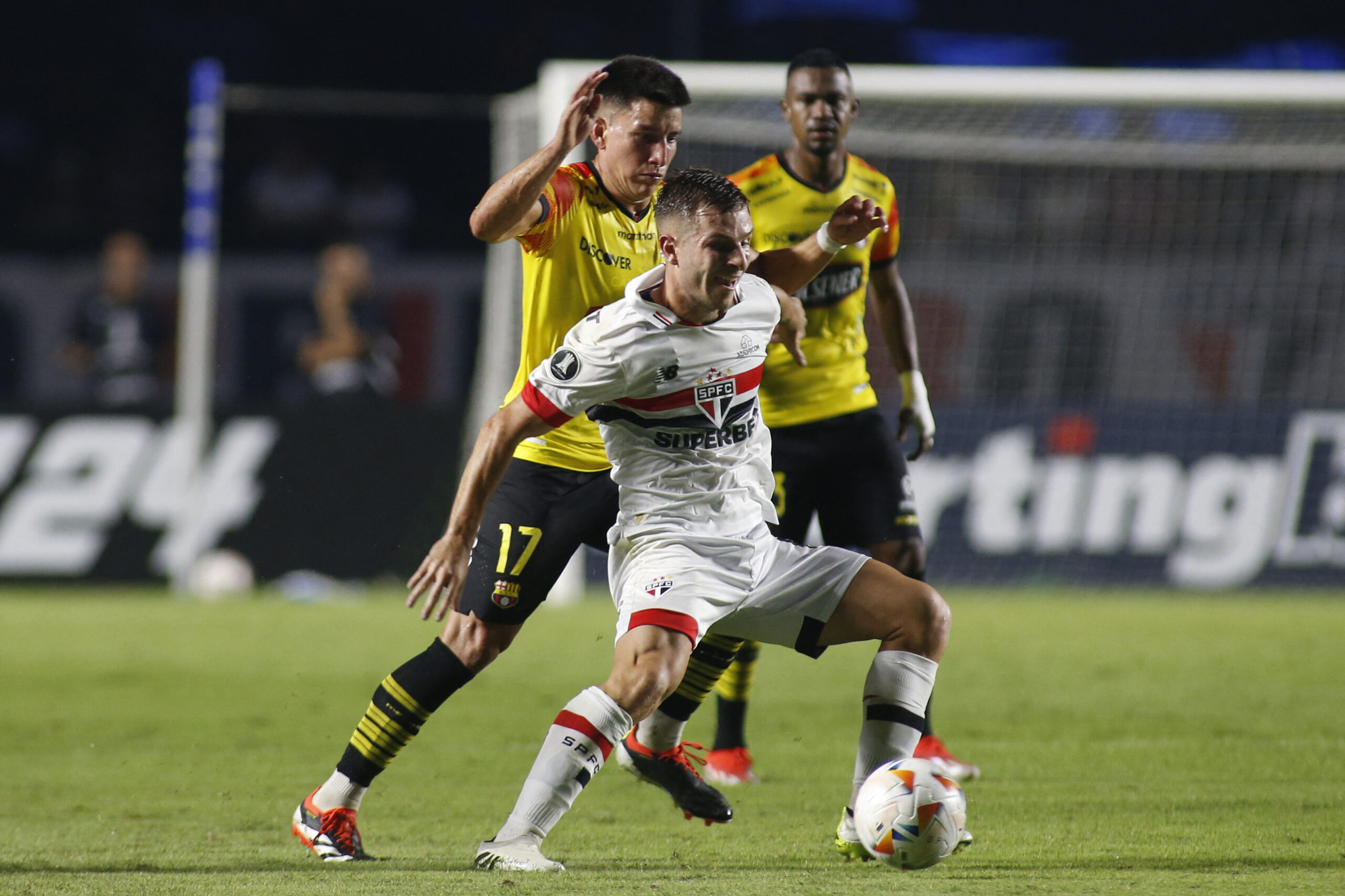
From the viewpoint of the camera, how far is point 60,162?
1883 cm

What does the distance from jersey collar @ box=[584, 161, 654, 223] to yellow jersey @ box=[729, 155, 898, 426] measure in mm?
1019

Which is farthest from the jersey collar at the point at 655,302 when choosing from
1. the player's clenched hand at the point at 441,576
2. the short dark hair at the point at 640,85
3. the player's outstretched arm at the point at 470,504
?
the player's clenched hand at the point at 441,576

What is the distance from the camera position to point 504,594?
431 centimetres

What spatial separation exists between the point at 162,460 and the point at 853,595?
8.74 m

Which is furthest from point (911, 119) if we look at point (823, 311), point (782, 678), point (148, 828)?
point (148, 828)

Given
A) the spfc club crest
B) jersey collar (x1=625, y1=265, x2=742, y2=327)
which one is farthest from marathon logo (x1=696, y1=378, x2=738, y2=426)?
jersey collar (x1=625, y1=265, x2=742, y2=327)

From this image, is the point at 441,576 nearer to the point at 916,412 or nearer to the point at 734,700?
the point at 734,700

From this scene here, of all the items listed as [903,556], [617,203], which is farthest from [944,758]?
[617,203]

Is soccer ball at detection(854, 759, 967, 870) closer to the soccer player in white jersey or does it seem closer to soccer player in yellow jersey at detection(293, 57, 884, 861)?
the soccer player in white jersey

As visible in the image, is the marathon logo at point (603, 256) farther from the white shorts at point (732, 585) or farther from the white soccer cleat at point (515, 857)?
the white soccer cleat at point (515, 857)

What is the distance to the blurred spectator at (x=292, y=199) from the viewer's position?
18.3 meters

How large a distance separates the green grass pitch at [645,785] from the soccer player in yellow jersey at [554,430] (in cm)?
22

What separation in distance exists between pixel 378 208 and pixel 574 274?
49.1 ft

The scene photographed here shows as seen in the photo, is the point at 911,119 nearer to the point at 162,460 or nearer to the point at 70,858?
the point at 162,460
